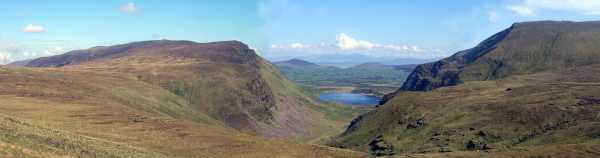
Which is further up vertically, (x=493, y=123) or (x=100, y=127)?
(x=100, y=127)

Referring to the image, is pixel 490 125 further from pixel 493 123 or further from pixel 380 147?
pixel 380 147

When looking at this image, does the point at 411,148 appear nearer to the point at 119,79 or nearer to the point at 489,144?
the point at 489,144

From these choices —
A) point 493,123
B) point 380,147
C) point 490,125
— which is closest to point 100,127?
point 380,147

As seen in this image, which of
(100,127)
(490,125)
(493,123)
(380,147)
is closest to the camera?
(100,127)

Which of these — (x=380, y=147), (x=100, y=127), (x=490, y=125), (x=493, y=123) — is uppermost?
(x=100, y=127)

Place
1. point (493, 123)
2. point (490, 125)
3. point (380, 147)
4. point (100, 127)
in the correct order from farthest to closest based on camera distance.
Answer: point (380, 147), point (493, 123), point (490, 125), point (100, 127)

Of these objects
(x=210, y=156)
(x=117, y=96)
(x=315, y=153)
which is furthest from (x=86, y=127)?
(x=117, y=96)

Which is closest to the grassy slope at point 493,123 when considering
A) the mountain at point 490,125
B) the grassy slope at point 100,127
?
the mountain at point 490,125

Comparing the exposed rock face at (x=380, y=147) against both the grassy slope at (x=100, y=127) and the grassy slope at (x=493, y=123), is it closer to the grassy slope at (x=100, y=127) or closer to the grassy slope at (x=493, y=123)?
the grassy slope at (x=493, y=123)
